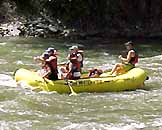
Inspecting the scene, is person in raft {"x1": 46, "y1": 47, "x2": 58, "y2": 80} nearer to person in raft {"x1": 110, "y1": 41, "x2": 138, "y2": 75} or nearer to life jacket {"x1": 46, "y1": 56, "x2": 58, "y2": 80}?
life jacket {"x1": 46, "y1": 56, "x2": 58, "y2": 80}

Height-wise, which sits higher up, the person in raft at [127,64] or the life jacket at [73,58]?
the life jacket at [73,58]

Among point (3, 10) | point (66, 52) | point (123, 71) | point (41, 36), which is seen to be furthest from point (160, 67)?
point (3, 10)

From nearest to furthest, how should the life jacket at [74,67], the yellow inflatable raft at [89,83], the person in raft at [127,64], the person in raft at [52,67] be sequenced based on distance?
1. the yellow inflatable raft at [89,83]
2. the person in raft at [52,67]
3. the life jacket at [74,67]
4. the person in raft at [127,64]

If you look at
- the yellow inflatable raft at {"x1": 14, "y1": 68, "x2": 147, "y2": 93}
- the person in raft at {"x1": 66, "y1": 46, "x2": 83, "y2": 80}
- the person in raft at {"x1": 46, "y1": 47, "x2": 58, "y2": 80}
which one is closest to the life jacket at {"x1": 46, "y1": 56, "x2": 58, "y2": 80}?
the person in raft at {"x1": 46, "y1": 47, "x2": 58, "y2": 80}

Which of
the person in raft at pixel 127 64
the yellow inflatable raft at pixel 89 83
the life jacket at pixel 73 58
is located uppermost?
the life jacket at pixel 73 58

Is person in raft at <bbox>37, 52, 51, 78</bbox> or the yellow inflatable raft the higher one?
person in raft at <bbox>37, 52, 51, 78</bbox>

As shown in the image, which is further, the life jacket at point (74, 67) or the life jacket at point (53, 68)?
the life jacket at point (74, 67)

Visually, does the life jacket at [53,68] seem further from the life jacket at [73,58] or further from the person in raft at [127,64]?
the person in raft at [127,64]

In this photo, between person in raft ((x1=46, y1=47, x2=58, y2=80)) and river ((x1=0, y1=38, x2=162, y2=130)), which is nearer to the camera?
river ((x1=0, y1=38, x2=162, y2=130))

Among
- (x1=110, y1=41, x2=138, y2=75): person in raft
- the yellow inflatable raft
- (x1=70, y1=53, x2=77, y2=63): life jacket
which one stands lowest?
the yellow inflatable raft

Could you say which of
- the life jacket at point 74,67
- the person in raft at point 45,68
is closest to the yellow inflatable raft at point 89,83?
the person in raft at point 45,68

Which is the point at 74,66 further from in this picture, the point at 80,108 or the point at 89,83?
the point at 80,108

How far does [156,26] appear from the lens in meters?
24.7

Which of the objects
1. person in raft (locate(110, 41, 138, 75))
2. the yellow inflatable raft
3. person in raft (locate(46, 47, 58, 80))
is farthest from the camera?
person in raft (locate(110, 41, 138, 75))
